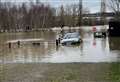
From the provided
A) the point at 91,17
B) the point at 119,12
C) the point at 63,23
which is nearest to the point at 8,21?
the point at 63,23

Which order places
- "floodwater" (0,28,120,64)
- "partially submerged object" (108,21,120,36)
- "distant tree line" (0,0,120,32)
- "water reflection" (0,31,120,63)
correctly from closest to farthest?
"water reflection" (0,31,120,63) < "floodwater" (0,28,120,64) < "partially submerged object" (108,21,120,36) < "distant tree line" (0,0,120,32)

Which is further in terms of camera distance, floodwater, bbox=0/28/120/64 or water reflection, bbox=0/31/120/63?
floodwater, bbox=0/28/120/64

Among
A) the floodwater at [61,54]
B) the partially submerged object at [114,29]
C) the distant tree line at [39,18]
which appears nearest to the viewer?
the floodwater at [61,54]

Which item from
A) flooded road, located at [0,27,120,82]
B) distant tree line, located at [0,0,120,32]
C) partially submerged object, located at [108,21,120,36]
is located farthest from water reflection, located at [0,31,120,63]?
distant tree line, located at [0,0,120,32]

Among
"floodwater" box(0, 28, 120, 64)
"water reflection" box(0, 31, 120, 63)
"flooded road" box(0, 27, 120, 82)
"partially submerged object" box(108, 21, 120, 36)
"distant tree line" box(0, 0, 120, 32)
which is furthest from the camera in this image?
"distant tree line" box(0, 0, 120, 32)

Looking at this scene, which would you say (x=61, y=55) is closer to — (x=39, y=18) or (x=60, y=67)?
(x=60, y=67)

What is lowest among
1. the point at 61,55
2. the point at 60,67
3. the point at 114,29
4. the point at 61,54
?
the point at 114,29

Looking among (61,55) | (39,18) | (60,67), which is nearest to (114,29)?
(61,55)

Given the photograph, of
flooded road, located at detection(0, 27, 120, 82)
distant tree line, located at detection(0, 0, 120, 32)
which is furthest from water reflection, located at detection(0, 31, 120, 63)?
distant tree line, located at detection(0, 0, 120, 32)

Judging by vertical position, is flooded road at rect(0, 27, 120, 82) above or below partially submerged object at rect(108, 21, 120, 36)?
above

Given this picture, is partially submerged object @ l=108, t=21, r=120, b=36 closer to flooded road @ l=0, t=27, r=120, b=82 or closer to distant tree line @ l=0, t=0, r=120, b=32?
distant tree line @ l=0, t=0, r=120, b=32

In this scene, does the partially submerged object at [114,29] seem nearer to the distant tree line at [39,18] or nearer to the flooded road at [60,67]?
the distant tree line at [39,18]

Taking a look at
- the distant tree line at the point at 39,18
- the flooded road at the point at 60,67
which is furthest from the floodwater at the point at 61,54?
the distant tree line at the point at 39,18

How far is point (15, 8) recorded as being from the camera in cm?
7744
